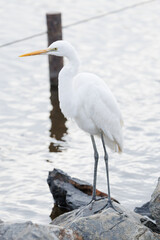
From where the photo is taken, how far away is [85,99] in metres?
5.78

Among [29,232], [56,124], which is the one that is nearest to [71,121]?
[29,232]

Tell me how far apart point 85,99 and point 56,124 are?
4.02m

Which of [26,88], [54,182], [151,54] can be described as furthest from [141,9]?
[54,182]

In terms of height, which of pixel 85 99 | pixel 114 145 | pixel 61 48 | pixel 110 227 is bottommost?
pixel 110 227

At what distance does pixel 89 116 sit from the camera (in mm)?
5895

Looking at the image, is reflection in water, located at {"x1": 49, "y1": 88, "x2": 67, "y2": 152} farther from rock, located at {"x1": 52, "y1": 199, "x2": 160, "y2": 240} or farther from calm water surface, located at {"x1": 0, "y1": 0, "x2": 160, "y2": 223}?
rock, located at {"x1": 52, "y1": 199, "x2": 160, "y2": 240}

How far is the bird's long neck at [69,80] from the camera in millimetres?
5695

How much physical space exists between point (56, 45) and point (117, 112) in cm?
94

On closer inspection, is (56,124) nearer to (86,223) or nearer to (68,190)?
(68,190)

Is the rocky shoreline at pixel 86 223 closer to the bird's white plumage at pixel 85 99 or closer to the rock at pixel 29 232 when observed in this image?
the rock at pixel 29 232

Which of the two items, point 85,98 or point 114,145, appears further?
point 114,145

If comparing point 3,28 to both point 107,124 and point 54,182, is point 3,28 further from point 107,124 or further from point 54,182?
point 107,124

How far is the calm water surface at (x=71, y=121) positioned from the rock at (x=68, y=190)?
0.24 metres

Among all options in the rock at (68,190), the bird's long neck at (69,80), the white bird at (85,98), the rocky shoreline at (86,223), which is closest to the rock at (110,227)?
the rocky shoreline at (86,223)
